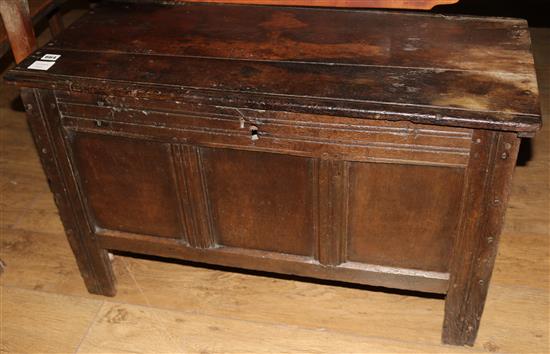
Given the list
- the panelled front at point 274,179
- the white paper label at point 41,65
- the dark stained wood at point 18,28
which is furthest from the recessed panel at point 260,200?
the dark stained wood at point 18,28

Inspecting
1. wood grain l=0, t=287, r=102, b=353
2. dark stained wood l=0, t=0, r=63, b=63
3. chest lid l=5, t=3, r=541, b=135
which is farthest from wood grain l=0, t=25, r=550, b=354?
chest lid l=5, t=3, r=541, b=135

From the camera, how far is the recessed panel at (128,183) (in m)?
1.52

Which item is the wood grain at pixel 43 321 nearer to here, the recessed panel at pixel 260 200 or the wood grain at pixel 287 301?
the wood grain at pixel 287 301

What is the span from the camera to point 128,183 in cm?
158

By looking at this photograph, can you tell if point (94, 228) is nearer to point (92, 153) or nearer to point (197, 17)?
point (92, 153)

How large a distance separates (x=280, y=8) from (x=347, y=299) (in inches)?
32.0

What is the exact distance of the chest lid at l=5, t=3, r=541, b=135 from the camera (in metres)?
1.29

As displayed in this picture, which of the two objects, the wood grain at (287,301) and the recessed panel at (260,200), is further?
the wood grain at (287,301)

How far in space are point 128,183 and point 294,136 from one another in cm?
46

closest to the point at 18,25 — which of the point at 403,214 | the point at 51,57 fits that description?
the point at 51,57

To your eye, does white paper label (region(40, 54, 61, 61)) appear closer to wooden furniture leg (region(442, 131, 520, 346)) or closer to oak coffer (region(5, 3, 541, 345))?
oak coffer (region(5, 3, 541, 345))

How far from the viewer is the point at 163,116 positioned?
143cm

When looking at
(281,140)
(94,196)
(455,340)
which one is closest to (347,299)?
(455,340)

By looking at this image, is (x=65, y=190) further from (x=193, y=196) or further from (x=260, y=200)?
(x=260, y=200)
